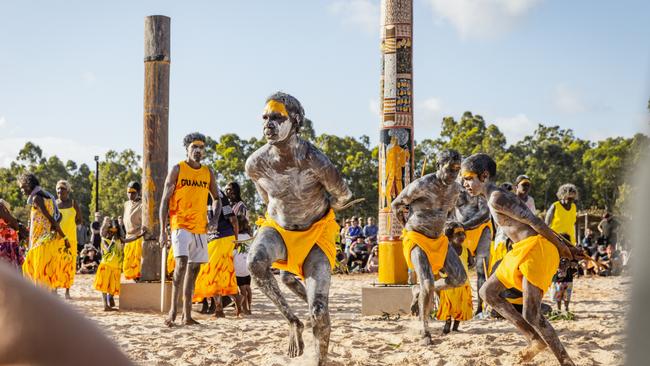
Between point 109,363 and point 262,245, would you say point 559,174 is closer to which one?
point 262,245

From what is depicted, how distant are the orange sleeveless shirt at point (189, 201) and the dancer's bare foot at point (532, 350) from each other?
12.6ft

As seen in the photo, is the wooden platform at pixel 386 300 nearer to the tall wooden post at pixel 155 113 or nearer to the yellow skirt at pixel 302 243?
the tall wooden post at pixel 155 113

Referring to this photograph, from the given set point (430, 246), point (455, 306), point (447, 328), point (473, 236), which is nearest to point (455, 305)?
point (455, 306)

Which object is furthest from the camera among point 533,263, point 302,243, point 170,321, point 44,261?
point 44,261

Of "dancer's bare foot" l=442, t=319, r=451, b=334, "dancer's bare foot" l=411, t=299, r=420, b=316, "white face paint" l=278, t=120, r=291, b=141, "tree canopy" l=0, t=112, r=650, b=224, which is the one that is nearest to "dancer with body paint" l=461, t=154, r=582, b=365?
"white face paint" l=278, t=120, r=291, b=141

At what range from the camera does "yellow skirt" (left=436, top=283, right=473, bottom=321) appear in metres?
7.98

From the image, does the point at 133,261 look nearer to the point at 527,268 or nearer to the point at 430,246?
the point at 430,246

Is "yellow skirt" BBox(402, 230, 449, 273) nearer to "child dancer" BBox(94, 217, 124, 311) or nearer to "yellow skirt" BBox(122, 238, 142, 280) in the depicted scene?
"yellow skirt" BBox(122, 238, 142, 280)

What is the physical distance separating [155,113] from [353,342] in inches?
181

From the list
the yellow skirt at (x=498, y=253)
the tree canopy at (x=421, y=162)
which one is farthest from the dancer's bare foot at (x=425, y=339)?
the tree canopy at (x=421, y=162)

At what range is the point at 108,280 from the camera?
415 inches

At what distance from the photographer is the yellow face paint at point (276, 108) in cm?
574

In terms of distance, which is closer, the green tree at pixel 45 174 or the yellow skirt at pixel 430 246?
the yellow skirt at pixel 430 246

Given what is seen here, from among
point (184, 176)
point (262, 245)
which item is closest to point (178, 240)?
point (184, 176)
